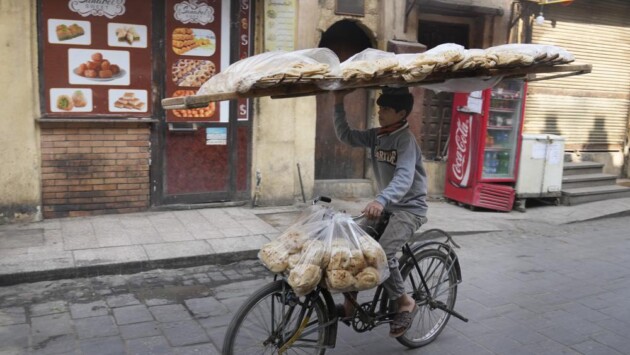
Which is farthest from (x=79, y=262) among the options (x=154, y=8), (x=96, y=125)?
(x=154, y=8)

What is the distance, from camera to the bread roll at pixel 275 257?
3.32 meters

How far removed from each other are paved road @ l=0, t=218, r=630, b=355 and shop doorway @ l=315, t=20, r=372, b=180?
341 centimetres

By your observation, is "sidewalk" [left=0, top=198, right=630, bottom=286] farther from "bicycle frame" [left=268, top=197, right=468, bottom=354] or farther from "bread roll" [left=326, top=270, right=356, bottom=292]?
"bread roll" [left=326, top=270, right=356, bottom=292]

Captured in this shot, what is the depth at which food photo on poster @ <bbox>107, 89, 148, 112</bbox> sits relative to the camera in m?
7.33

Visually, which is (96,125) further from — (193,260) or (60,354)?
(60,354)

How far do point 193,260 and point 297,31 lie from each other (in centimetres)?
397

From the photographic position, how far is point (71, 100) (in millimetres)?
7109

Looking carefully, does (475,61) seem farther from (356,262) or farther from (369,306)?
(369,306)

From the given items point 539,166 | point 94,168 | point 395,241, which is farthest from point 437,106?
point 395,241

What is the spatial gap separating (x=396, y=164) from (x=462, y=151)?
579 centimetres

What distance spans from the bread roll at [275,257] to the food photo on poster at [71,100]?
480 centimetres

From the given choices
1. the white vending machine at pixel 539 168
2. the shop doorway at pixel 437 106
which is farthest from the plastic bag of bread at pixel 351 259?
the shop doorway at pixel 437 106

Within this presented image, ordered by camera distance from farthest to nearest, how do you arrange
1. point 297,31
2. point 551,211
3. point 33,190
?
point 551,211 < point 297,31 < point 33,190

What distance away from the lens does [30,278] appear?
5230mm
